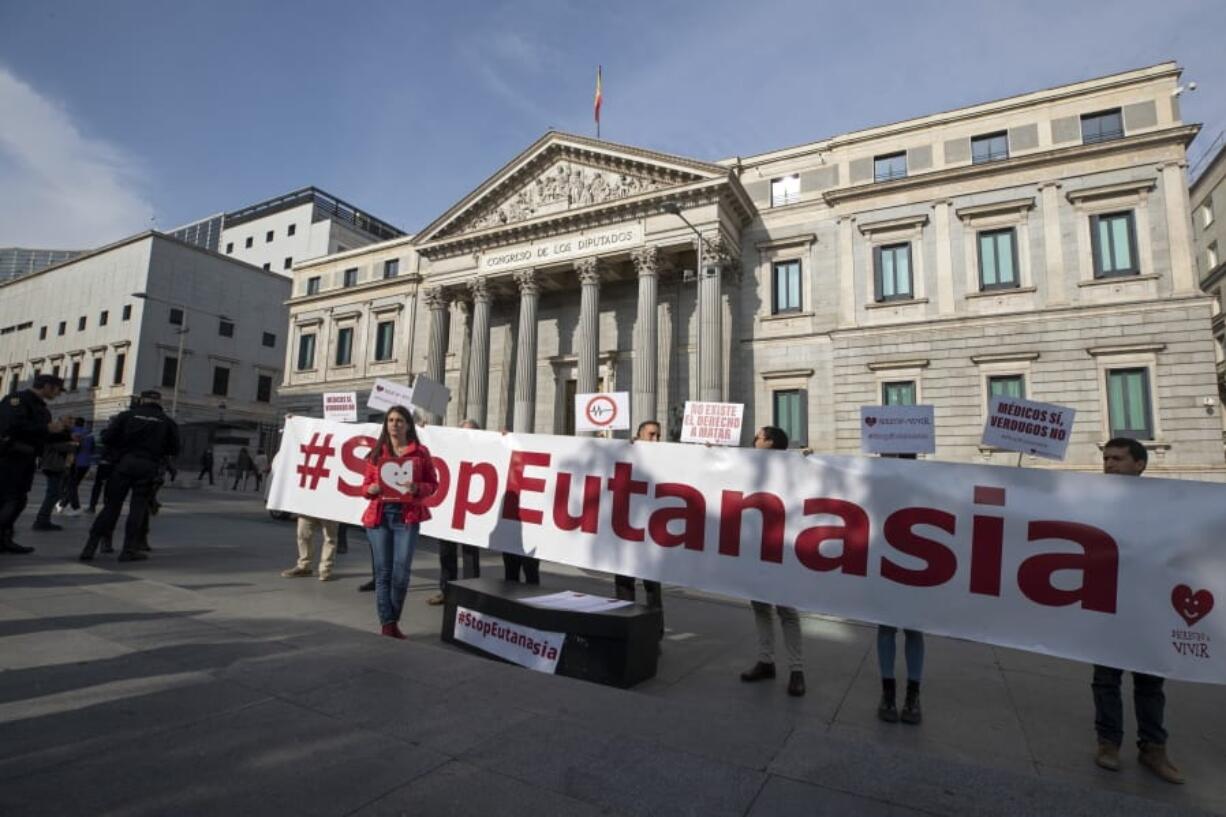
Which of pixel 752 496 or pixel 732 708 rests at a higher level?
pixel 752 496

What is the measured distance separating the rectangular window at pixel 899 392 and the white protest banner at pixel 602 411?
17.8 metres

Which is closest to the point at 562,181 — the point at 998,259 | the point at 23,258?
the point at 998,259

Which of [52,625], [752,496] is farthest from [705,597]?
[52,625]

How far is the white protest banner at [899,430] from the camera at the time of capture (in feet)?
18.3

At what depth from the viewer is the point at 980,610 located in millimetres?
4434

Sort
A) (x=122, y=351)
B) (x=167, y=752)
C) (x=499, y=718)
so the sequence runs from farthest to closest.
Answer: (x=122, y=351) < (x=499, y=718) < (x=167, y=752)

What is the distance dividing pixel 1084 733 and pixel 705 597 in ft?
16.0

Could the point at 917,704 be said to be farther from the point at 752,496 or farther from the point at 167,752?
the point at 167,752

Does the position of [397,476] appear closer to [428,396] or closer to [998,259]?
[428,396]

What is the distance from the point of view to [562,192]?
3044 centimetres

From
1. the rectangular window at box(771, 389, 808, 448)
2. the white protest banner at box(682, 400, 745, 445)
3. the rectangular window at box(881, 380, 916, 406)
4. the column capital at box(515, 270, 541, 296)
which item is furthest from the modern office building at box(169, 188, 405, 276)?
the white protest banner at box(682, 400, 745, 445)

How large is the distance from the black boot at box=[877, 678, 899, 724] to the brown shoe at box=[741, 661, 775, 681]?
2.89 feet

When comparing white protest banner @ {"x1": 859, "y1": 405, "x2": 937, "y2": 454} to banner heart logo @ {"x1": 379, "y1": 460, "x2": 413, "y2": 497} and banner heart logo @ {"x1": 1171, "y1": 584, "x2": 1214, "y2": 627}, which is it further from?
banner heart logo @ {"x1": 379, "y1": 460, "x2": 413, "y2": 497}

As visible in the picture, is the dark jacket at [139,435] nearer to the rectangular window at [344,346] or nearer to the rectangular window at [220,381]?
the rectangular window at [344,346]
